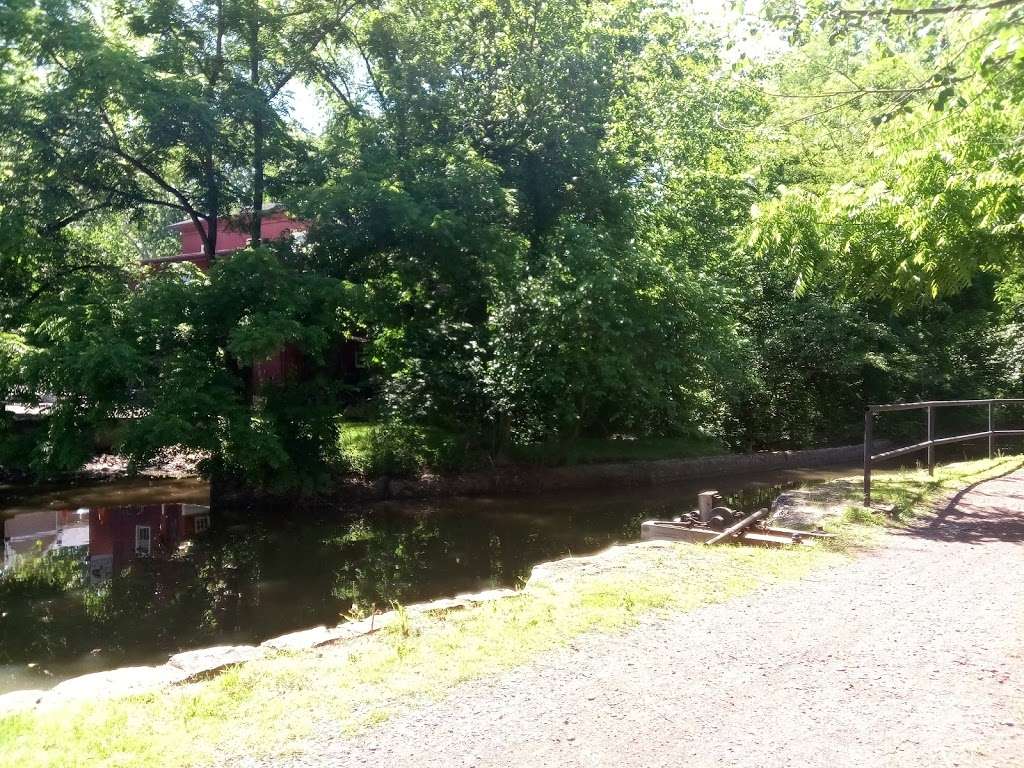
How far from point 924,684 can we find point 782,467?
1842cm

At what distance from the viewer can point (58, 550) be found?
1335cm

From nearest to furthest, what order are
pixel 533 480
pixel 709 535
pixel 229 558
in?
pixel 709 535
pixel 229 558
pixel 533 480

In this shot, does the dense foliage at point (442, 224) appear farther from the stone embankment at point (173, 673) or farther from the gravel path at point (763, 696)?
the stone embankment at point (173, 673)

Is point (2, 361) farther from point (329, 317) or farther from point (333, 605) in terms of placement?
point (333, 605)

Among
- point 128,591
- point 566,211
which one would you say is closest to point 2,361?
point 128,591

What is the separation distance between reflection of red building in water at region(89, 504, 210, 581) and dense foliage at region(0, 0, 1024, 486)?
4.30ft

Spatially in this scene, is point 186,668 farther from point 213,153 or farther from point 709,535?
point 213,153

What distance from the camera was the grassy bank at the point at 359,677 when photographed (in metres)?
4.00

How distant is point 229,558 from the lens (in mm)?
12609

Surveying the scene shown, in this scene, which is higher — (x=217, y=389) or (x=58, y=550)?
(x=217, y=389)

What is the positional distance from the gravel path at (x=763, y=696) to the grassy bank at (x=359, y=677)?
0.23m

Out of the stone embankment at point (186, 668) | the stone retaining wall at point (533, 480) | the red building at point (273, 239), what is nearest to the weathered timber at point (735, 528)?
the stone embankment at point (186, 668)

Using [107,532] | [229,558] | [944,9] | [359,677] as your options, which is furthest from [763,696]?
[107,532]

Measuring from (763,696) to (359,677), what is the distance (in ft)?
7.11
